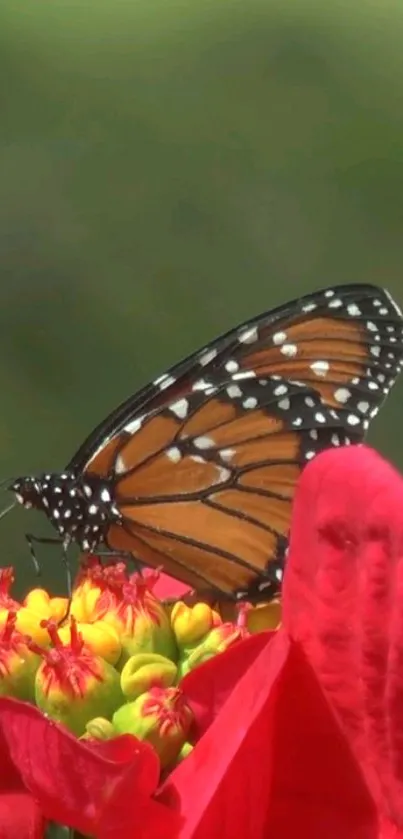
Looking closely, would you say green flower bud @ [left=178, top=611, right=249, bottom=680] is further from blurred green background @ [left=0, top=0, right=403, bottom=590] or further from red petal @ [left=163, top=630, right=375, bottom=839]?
blurred green background @ [left=0, top=0, right=403, bottom=590]

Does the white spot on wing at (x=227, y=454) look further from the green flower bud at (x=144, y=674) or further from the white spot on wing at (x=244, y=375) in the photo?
the green flower bud at (x=144, y=674)

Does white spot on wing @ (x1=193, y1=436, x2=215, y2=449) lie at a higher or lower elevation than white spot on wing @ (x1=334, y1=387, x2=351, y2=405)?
higher

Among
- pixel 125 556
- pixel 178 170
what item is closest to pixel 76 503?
pixel 125 556

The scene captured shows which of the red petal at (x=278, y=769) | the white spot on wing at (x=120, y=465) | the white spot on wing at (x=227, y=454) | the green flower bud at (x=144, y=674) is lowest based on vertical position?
the red petal at (x=278, y=769)

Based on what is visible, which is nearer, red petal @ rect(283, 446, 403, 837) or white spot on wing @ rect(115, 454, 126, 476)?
red petal @ rect(283, 446, 403, 837)

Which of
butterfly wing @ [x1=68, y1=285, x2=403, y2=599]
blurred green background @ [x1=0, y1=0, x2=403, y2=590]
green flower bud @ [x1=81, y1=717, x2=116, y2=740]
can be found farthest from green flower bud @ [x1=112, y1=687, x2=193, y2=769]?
blurred green background @ [x1=0, y1=0, x2=403, y2=590]

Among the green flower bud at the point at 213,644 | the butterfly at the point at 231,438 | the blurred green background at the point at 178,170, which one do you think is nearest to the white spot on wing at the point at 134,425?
the butterfly at the point at 231,438

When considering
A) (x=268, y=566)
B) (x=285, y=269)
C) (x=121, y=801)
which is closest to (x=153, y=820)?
(x=121, y=801)
